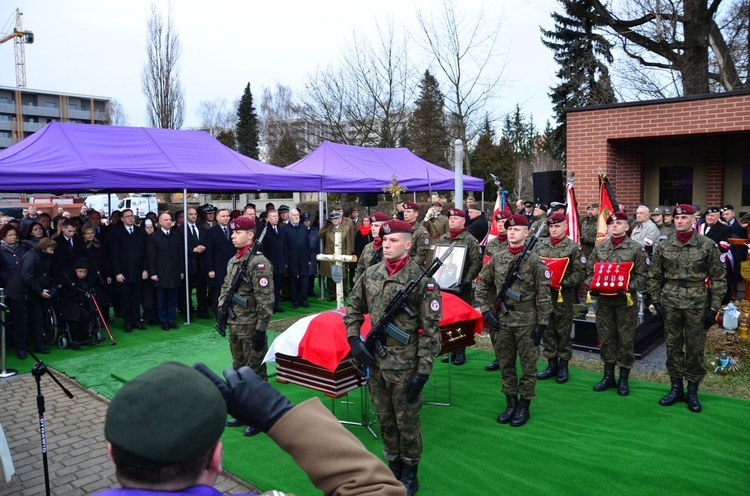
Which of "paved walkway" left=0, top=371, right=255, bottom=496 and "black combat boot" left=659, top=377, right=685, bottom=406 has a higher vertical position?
"black combat boot" left=659, top=377, right=685, bottom=406

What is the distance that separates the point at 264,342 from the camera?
581cm

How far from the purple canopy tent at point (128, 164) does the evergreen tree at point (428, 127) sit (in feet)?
72.3

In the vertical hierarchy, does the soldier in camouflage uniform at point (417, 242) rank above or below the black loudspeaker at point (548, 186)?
below

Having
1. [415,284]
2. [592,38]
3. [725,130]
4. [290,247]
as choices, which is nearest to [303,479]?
[415,284]

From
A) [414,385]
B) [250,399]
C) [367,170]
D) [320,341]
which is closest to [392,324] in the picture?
[414,385]

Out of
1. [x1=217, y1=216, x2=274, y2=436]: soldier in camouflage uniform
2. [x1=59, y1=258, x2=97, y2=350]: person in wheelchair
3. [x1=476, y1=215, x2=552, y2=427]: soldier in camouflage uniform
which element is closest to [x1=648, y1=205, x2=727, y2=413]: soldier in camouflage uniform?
[x1=476, y1=215, x2=552, y2=427]: soldier in camouflage uniform

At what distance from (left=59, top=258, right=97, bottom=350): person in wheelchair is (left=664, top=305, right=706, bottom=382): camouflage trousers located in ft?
27.5

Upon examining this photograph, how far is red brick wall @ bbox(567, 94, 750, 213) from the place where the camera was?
31.8 ft

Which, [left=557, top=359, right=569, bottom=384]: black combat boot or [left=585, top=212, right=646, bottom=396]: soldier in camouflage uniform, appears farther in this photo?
[left=557, top=359, right=569, bottom=384]: black combat boot

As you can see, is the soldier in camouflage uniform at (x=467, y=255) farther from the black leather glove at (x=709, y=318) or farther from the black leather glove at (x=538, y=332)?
the black leather glove at (x=709, y=318)

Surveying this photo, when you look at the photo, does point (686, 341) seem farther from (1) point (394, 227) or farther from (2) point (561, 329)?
(1) point (394, 227)

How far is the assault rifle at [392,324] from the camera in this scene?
4.45m

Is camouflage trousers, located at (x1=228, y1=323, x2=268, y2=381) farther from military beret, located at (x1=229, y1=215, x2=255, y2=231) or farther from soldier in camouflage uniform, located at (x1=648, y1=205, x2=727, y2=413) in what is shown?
soldier in camouflage uniform, located at (x1=648, y1=205, x2=727, y2=413)

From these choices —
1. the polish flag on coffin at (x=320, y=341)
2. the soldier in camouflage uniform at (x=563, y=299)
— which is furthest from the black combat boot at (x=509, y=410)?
the soldier in camouflage uniform at (x=563, y=299)
